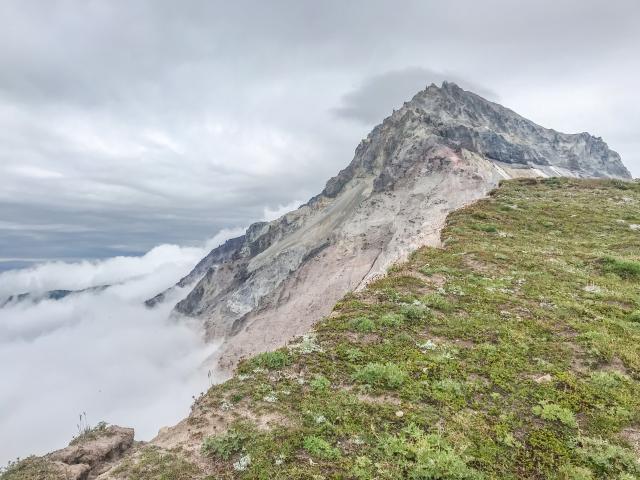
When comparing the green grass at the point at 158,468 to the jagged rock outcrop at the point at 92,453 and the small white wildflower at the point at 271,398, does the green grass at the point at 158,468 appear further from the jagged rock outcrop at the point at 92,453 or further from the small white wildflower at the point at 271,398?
the jagged rock outcrop at the point at 92,453

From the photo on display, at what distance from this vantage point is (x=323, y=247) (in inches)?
3238

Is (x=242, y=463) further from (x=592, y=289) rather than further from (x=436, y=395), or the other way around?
(x=592, y=289)

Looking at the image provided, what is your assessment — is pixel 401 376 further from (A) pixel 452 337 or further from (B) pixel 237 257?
(B) pixel 237 257

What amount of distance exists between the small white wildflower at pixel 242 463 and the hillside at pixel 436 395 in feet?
0.19

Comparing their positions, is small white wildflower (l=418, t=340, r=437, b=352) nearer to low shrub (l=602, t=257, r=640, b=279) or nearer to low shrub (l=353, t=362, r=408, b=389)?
low shrub (l=353, t=362, r=408, b=389)

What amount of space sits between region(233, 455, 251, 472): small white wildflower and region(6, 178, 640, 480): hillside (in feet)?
0.19

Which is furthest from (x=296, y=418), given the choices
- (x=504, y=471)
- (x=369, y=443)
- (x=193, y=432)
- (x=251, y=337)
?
(x=251, y=337)

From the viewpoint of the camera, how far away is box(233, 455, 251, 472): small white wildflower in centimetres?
902

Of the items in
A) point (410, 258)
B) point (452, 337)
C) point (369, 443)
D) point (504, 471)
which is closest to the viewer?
point (504, 471)

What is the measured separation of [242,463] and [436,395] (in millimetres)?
5429

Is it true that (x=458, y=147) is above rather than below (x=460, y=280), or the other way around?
above

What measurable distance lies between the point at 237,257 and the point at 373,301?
5786 inches

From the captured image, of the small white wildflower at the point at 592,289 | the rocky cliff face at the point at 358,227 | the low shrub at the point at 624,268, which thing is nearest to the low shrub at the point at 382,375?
the small white wildflower at the point at 592,289

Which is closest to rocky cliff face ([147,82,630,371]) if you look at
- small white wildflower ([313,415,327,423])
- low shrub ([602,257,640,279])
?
low shrub ([602,257,640,279])
